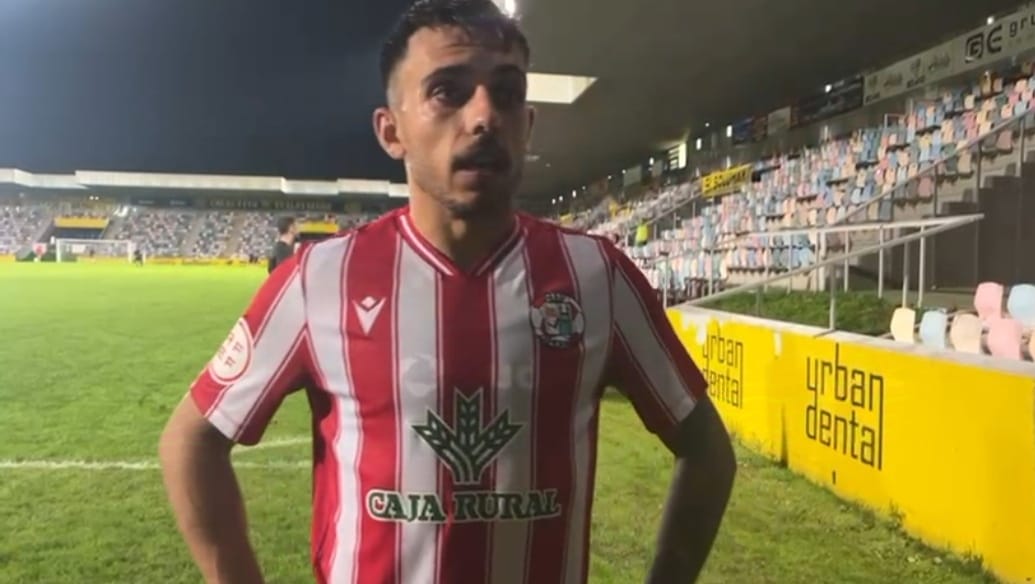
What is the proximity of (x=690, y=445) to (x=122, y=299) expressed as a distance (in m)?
22.0

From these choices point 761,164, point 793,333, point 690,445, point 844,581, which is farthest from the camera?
point 761,164

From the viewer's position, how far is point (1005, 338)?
15.9 ft

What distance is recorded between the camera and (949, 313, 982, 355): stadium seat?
5072mm

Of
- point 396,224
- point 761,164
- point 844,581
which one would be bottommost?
point 844,581

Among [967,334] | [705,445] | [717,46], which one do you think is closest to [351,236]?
[705,445]

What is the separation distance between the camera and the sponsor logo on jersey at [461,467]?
47.2 inches

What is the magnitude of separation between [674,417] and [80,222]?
7258cm

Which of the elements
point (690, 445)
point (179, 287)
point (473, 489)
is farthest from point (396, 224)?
point (179, 287)

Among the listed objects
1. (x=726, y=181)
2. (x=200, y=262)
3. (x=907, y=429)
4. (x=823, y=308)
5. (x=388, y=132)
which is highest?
(x=726, y=181)

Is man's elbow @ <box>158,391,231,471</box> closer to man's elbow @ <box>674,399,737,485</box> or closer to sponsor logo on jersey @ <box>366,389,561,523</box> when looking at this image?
sponsor logo on jersey @ <box>366,389,561,523</box>

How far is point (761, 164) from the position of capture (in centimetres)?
2428

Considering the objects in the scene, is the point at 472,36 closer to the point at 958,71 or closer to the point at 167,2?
the point at 958,71

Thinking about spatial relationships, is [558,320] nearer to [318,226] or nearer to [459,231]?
[459,231]

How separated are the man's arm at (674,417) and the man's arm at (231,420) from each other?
465mm
